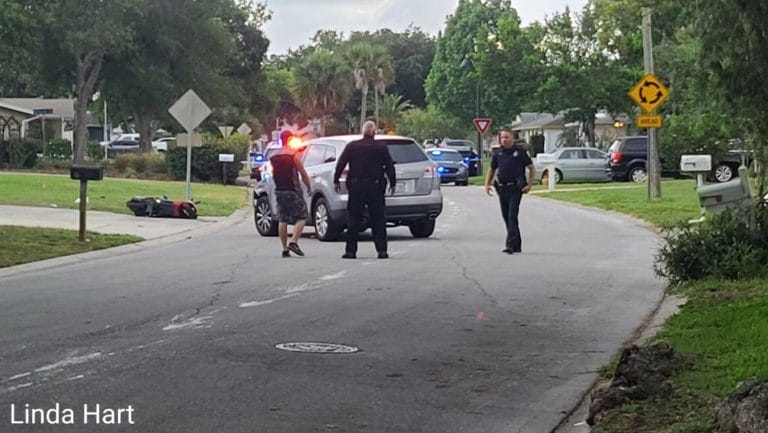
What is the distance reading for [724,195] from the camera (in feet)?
50.0

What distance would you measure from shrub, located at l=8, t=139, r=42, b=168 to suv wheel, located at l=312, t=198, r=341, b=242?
33.6 m

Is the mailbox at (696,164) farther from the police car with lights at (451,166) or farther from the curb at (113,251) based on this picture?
the police car with lights at (451,166)

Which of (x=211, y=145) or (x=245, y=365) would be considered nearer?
(x=245, y=365)

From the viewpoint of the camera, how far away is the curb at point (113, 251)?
621 inches

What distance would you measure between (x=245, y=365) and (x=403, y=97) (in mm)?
107410

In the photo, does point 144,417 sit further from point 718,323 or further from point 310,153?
point 310,153

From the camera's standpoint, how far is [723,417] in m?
6.18

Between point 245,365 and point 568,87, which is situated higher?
point 568,87

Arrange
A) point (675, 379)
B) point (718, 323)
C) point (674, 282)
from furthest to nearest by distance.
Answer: point (674, 282) → point (718, 323) → point (675, 379)

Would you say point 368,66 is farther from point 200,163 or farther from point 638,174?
point 638,174

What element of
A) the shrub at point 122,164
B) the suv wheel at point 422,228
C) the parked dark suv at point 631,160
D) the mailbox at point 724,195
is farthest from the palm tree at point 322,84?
the mailbox at point 724,195

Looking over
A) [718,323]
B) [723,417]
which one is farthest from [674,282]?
→ [723,417]

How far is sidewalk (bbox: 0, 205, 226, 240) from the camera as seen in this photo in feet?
72.8

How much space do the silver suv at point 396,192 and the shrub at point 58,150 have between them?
127 feet
